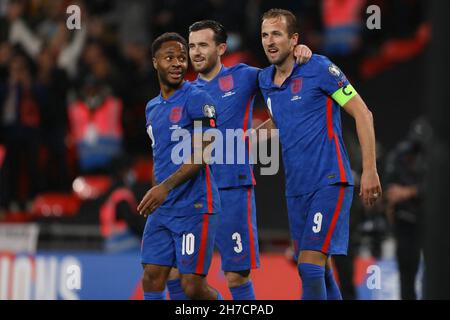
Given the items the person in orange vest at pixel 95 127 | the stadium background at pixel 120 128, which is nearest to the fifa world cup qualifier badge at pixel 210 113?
the stadium background at pixel 120 128

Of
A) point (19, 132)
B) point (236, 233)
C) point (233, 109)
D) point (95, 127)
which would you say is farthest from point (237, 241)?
point (19, 132)

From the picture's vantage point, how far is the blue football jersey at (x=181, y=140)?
482 cm

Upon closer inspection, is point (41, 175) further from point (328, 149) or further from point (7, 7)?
point (328, 149)

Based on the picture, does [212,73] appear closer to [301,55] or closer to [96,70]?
[301,55]

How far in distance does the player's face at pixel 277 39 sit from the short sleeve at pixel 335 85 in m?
0.22

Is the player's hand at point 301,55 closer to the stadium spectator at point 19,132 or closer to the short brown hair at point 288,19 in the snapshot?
the short brown hair at point 288,19

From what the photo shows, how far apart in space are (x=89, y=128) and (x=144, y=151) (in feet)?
5.04

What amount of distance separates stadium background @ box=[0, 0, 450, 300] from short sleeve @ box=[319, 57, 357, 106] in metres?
1.59

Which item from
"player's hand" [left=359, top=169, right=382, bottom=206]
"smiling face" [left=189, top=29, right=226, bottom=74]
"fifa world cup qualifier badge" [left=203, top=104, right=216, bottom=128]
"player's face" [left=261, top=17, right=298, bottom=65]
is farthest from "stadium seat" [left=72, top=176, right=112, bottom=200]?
"player's hand" [left=359, top=169, right=382, bottom=206]

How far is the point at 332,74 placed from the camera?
4.76 meters

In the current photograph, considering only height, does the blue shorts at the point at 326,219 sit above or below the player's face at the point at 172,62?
below

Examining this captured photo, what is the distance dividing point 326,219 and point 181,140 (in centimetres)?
91

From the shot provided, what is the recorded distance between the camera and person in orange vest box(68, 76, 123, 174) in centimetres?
946

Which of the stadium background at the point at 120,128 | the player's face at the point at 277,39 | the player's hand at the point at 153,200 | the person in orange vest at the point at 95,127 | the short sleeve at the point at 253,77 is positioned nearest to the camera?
the player's hand at the point at 153,200
